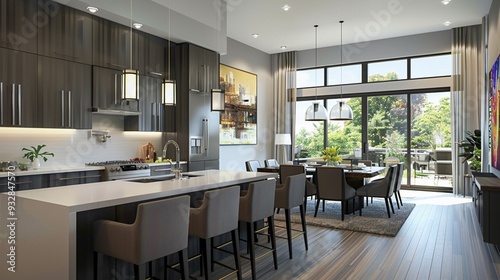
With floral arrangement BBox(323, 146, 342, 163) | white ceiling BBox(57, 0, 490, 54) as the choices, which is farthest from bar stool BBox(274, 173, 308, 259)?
white ceiling BBox(57, 0, 490, 54)

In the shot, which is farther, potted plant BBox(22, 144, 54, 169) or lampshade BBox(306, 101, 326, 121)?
lampshade BBox(306, 101, 326, 121)

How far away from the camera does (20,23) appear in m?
4.32

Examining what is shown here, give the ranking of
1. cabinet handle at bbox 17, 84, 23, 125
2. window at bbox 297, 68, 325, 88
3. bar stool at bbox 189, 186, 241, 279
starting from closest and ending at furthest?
bar stool at bbox 189, 186, 241, 279, cabinet handle at bbox 17, 84, 23, 125, window at bbox 297, 68, 325, 88

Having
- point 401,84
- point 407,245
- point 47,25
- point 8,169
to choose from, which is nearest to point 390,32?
point 401,84

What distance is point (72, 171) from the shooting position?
15.3 ft

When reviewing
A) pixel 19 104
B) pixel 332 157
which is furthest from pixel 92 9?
pixel 332 157

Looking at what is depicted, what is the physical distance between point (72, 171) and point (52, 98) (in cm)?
101

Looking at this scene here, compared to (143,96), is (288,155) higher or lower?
lower

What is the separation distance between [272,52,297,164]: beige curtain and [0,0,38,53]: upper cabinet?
6648 mm

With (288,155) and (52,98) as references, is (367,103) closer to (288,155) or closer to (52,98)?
(288,155)

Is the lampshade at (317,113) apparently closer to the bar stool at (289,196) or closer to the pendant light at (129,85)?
the bar stool at (289,196)

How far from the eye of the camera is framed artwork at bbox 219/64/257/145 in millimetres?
8422

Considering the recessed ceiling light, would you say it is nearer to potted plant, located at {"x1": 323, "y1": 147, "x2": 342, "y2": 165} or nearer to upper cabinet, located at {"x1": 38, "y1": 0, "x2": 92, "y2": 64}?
upper cabinet, located at {"x1": 38, "y1": 0, "x2": 92, "y2": 64}

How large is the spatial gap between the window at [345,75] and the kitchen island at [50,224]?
25.0ft
